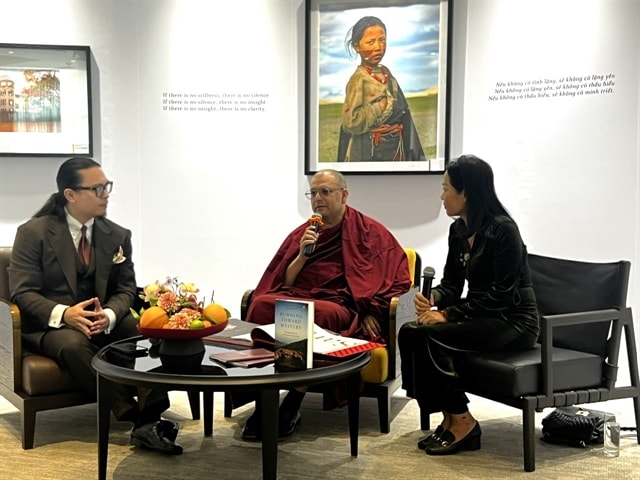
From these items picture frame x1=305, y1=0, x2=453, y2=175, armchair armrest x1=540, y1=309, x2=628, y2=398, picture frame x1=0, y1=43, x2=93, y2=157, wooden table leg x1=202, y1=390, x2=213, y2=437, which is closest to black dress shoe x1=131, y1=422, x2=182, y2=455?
wooden table leg x1=202, y1=390, x2=213, y2=437

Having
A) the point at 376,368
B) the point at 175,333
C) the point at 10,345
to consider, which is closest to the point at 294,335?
the point at 175,333

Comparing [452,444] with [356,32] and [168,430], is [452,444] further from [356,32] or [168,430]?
[356,32]

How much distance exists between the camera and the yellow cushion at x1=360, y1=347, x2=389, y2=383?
353 cm

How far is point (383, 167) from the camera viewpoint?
4703mm

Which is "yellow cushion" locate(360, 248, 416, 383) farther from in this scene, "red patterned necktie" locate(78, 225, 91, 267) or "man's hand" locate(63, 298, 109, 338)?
"red patterned necktie" locate(78, 225, 91, 267)

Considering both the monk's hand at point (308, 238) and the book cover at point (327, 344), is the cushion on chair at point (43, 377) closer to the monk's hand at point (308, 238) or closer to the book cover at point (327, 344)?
the book cover at point (327, 344)

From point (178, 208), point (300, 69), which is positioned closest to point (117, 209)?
point (178, 208)

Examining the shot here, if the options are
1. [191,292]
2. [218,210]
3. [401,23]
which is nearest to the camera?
[191,292]

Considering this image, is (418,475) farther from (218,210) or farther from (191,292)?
(218,210)

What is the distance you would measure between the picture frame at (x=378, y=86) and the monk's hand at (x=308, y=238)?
0.91m

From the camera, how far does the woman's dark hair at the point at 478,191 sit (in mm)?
3344

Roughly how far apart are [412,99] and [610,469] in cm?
245

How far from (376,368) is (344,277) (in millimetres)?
612

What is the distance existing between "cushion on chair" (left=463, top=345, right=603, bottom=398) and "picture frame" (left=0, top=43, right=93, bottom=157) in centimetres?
295
